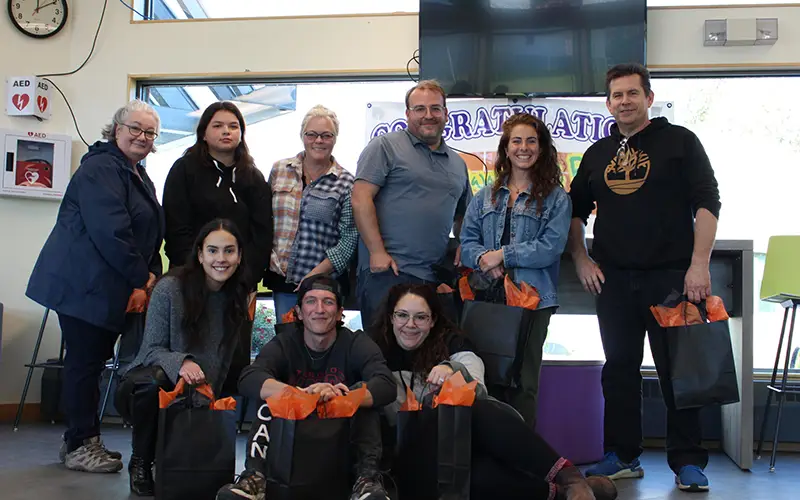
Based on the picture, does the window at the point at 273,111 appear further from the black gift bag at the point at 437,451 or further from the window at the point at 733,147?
the black gift bag at the point at 437,451

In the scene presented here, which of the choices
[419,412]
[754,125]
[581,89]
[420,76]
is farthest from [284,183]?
[754,125]

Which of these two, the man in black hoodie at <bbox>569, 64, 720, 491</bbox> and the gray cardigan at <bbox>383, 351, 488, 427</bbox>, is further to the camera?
the man in black hoodie at <bbox>569, 64, 720, 491</bbox>

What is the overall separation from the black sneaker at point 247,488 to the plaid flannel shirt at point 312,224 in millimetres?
894

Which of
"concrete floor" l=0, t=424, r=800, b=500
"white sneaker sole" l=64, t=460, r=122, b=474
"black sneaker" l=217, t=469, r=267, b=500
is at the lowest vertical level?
"concrete floor" l=0, t=424, r=800, b=500

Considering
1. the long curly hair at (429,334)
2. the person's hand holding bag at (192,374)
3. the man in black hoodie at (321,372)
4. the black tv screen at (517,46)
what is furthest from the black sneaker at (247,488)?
the black tv screen at (517,46)

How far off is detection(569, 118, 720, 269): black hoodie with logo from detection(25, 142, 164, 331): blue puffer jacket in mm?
1712

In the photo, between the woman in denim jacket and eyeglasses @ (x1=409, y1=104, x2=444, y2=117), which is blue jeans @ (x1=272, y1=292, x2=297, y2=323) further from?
eyeglasses @ (x1=409, y1=104, x2=444, y2=117)

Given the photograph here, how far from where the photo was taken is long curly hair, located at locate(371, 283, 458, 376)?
2.61m

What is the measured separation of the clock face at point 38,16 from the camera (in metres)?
4.36

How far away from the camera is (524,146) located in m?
2.74

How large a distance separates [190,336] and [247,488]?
0.64 m

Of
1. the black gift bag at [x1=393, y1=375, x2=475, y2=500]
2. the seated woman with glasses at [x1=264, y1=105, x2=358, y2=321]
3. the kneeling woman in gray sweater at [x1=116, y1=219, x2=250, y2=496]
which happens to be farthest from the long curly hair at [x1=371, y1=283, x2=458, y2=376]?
the kneeling woman in gray sweater at [x1=116, y1=219, x2=250, y2=496]

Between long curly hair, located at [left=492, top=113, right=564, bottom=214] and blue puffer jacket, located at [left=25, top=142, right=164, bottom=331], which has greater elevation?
long curly hair, located at [left=492, top=113, right=564, bottom=214]

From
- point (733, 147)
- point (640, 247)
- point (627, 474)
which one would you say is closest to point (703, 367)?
point (640, 247)
